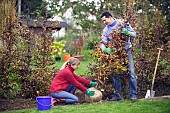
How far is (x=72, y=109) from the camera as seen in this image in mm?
6137

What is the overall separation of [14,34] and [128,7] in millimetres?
2589

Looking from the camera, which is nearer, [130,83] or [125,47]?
[130,83]

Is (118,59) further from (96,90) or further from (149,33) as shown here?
(149,33)

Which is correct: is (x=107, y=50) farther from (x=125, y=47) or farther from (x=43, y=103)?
(x=43, y=103)

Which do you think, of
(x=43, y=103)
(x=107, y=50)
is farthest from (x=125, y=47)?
(x=43, y=103)

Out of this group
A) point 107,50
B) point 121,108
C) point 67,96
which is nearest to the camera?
point 121,108

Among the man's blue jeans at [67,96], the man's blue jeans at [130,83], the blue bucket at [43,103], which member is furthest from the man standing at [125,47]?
the blue bucket at [43,103]

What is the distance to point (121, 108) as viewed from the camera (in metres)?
6.11

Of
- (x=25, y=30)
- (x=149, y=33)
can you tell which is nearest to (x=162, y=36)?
(x=149, y=33)

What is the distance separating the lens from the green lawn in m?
5.90

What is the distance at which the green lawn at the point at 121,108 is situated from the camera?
590 centimetres

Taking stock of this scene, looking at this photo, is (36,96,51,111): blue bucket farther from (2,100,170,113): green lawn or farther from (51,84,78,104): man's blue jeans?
(51,84,78,104): man's blue jeans

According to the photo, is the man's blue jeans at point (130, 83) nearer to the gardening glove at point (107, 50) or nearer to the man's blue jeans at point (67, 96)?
the gardening glove at point (107, 50)

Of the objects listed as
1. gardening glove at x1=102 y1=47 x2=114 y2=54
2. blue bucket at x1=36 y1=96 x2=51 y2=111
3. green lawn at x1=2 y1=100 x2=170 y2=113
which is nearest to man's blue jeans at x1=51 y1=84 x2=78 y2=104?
green lawn at x1=2 y1=100 x2=170 y2=113
